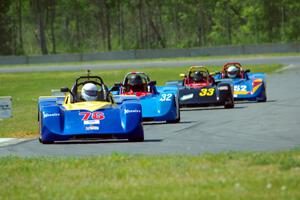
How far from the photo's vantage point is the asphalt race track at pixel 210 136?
16016 mm

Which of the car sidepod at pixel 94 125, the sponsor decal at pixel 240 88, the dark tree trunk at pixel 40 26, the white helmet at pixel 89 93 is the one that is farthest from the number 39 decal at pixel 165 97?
the dark tree trunk at pixel 40 26

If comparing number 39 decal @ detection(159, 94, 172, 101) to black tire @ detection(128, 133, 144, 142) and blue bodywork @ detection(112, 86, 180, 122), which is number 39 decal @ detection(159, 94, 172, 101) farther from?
black tire @ detection(128, 133, 144, 142)

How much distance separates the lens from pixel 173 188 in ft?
34.6

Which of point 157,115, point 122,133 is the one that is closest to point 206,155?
point 122,133

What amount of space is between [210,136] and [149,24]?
333ft

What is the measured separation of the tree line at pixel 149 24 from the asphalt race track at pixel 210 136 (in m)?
64.3

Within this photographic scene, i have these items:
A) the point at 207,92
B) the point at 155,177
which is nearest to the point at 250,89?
the point at 207,92

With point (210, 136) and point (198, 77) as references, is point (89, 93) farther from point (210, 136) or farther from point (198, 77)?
point (198, 77)

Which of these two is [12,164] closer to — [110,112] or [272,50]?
[110,112]

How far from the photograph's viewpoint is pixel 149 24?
392 ft

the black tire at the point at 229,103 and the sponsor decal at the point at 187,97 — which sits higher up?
the sponsor decal at the point at 187,97

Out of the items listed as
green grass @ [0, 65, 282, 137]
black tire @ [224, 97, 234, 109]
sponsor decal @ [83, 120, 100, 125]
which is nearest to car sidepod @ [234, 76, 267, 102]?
black tire @ [224, 97, 234, 109]

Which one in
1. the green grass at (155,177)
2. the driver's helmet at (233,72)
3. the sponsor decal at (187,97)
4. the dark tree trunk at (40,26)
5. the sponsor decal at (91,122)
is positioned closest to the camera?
the green grass at (155,177)

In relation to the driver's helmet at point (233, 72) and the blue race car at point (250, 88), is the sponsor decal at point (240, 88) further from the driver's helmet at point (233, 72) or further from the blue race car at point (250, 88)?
the driver's helmet at point (233, 72)
